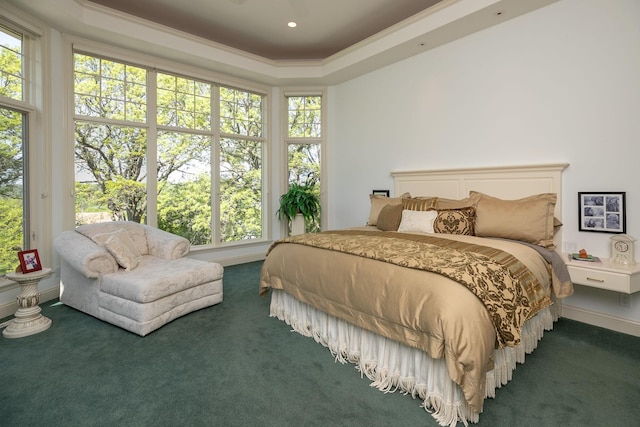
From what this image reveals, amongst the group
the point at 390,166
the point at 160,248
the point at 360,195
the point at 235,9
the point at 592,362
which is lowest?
the point at 592,362

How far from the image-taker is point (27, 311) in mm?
2668

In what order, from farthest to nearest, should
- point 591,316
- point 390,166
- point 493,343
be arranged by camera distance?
A: point 390,166 → point 591,316 → point 493,343

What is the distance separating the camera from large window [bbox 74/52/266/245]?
3.89 meters

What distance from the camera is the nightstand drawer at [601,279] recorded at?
2309mm

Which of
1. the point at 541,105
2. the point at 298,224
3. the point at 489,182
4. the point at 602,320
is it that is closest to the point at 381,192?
the point at 298,224

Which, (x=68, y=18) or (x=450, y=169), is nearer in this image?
(x=68, y=18)

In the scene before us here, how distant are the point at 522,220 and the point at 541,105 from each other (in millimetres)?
1241

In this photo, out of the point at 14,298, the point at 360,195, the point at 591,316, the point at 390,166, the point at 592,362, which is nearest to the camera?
the point at 592,362

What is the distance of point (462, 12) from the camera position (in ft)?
10.7

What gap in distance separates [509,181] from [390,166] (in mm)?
1635

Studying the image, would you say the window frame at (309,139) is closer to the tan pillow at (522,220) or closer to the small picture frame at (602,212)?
the tan pillow at (522,220)

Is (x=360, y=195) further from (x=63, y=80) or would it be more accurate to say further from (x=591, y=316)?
(x=63, y=80)

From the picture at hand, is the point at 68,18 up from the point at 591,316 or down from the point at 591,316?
up

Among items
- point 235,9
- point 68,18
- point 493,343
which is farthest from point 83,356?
point 235,9
